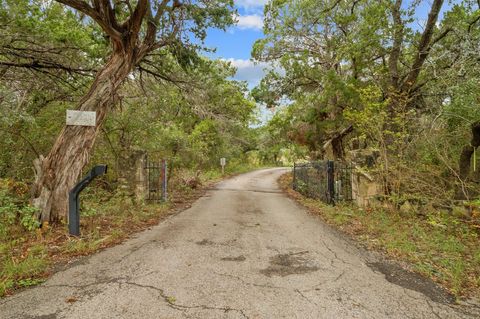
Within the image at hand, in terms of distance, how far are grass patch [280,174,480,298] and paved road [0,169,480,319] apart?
1.34ft

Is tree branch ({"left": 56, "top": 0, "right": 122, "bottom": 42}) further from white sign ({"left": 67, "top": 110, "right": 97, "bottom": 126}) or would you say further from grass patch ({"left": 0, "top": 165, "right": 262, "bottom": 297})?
grass patch ({"left": 0, "top": 165, "right": 262, "bottom": 297})

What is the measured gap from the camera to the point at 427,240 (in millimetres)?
5309

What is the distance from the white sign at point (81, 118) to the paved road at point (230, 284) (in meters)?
2.42

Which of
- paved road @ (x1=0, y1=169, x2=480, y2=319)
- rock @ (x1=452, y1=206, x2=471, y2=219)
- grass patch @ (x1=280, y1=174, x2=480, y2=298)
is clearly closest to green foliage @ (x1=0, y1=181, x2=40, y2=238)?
paved road @ (x1=0, y1=169, x2=480, y2=319)

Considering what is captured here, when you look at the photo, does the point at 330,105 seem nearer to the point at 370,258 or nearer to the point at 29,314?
the point at 370,258

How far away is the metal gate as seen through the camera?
959 cm

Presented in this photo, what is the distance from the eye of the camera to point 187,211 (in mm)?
8766

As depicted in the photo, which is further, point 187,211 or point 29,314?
point 187,211

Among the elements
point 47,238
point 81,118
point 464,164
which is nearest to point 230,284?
point 47,238

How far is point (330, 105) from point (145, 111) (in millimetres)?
7790

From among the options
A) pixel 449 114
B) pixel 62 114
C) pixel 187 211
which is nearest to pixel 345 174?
pixel 449 114

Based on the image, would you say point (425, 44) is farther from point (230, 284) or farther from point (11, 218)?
point (11, 218)

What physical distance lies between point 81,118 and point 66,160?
2.74ft

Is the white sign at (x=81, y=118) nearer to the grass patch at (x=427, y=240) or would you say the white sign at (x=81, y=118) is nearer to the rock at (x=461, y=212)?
the grass patch at (x=427, y=240)
